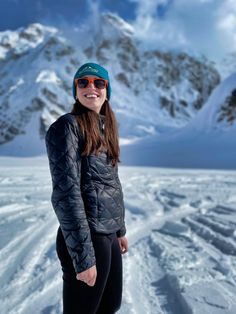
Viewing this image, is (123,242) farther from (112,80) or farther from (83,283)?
(112,80)

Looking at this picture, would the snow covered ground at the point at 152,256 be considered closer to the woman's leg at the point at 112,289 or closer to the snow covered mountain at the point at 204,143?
the woman's leg at the point at 112,289

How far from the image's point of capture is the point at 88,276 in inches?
54.9

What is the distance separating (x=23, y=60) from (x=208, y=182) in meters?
61.7

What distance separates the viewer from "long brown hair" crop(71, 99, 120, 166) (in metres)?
1.49

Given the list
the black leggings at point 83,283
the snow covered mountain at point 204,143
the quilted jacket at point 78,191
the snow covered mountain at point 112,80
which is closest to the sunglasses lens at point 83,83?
the quilted jacket at point 78,191

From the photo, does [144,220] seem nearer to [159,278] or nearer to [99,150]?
[159,278]

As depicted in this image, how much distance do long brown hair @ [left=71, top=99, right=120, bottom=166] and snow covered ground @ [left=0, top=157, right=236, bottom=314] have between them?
1260 mm

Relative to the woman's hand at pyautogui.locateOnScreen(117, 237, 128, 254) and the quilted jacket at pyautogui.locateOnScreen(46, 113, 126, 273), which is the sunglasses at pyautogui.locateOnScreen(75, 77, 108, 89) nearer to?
the quilted jacket at pyautogui.locateOnScreen(46, 113, 126, 273)

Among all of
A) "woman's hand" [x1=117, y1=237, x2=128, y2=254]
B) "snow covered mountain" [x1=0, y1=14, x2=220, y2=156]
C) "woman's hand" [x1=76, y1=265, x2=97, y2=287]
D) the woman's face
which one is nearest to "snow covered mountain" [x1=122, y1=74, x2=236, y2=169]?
"woman's hand" [x1=117, y1=237, x2=128, y2=254]

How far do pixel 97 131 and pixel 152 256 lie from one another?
2099mm

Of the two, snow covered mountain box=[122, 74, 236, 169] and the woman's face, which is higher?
snow covered mountain box=[122, 74, 236, 169]

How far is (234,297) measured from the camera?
94.9 inches

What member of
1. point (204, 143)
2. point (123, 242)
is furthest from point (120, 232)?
point (204, 143)

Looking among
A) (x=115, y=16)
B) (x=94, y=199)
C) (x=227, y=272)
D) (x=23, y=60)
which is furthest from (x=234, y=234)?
(x=115, y=16)
